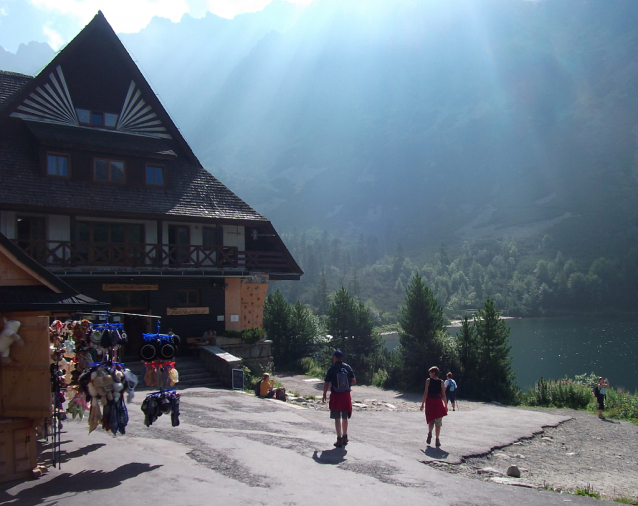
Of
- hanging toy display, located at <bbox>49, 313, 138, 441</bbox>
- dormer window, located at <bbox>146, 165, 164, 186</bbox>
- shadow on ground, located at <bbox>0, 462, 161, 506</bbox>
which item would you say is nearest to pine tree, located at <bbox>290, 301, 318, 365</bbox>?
dormer window, located at <bbox>146, 165, 164, 186</bbox>

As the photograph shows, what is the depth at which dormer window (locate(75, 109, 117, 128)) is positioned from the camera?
916 inches

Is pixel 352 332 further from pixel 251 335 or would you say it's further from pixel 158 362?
pixel 158 362

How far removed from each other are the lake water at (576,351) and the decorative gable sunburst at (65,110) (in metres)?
31.7

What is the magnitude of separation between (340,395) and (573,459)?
587cm

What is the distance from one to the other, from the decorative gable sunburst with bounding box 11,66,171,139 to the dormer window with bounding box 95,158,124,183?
1.88 meters

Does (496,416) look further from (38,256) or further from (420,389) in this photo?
(38,256)

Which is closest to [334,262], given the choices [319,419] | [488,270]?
[488,270]

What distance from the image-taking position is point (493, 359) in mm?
27172

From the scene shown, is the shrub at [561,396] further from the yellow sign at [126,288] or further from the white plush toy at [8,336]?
the white plush toy at [8,336]

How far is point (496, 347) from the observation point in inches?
1083

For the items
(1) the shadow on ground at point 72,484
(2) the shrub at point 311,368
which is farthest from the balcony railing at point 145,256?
(1) the shadow on ground at point 72,484

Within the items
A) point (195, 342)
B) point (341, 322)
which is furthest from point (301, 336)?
point (195, 342)

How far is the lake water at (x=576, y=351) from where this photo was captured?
45.6 metres

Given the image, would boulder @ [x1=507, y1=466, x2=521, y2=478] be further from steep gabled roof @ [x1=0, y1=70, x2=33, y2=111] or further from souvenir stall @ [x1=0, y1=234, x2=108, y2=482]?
steep gabled roof @ [x1=0, y1=70, x2=33, y2=111]
